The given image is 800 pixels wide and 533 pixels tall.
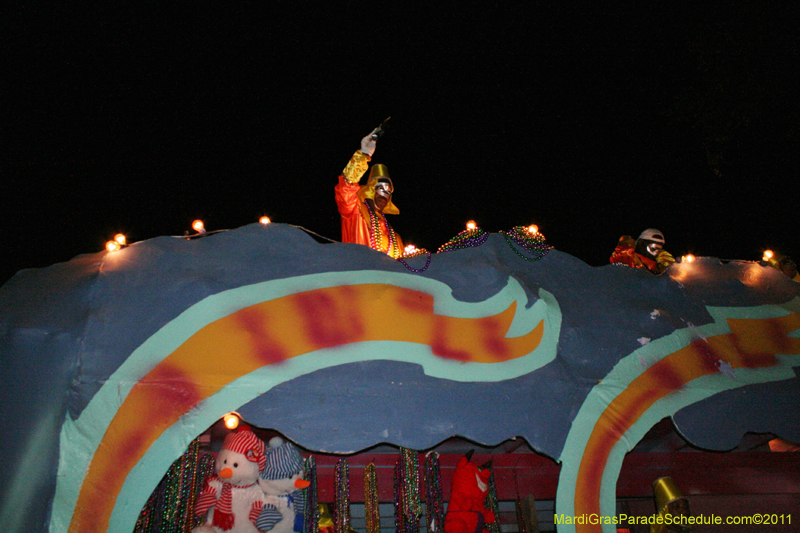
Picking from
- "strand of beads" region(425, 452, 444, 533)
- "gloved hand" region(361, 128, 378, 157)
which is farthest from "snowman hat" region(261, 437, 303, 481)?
"gloved hand" region(361, 128, 378, 157)

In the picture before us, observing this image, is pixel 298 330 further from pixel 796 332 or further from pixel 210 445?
pixel 796 332

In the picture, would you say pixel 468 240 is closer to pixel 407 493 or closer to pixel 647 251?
pixel 407 493

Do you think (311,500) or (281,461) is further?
(311,500)

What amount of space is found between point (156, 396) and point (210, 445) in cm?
231

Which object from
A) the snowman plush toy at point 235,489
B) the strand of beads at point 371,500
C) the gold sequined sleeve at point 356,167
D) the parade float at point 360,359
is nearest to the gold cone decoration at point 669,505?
the parade float at point 360,359

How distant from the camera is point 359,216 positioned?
485cm

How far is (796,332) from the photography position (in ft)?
14.2

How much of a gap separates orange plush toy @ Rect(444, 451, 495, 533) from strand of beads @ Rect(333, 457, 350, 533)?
33.8 inches

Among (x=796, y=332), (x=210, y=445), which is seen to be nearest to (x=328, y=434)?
(x=210, y=445)

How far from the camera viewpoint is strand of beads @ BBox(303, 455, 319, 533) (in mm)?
4320

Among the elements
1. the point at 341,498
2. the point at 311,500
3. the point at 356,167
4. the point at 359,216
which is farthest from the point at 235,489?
the point at 356,167

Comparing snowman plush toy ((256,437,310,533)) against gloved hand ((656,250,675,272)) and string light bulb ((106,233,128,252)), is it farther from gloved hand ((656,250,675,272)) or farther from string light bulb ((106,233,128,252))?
gloved hand ((656,250,675,272))

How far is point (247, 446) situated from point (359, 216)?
221 centimetres

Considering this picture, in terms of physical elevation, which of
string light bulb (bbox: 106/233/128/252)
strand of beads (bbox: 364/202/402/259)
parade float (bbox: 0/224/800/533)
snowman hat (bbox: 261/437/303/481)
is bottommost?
snowman hat (bbox: 261/437/303/481)
